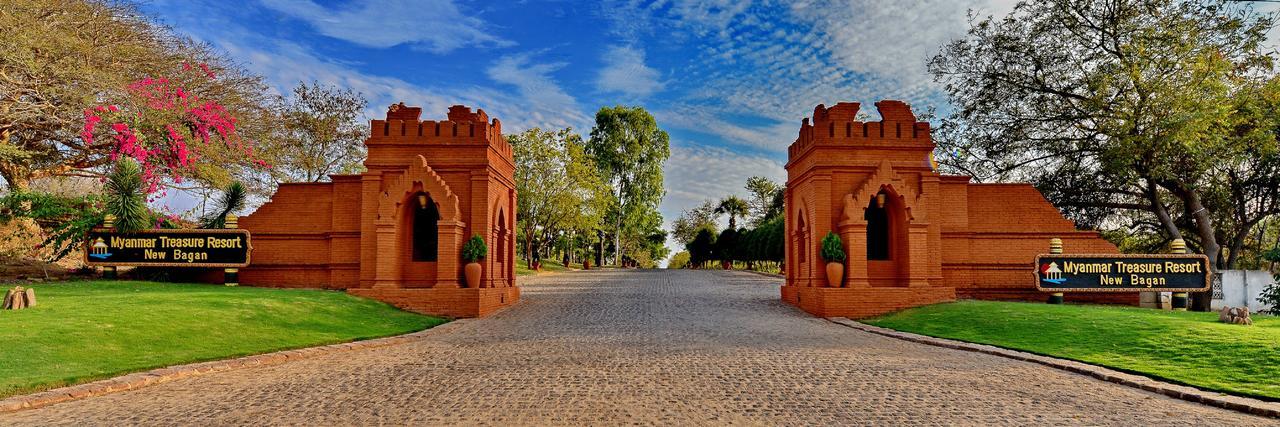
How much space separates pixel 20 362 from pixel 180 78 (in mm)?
16689

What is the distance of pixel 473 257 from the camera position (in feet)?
48.4

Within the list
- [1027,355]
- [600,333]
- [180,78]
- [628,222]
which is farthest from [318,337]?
[628,222]

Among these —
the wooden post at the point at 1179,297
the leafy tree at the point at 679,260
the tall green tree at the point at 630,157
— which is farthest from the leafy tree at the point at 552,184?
the leafy tree at the point at 679,260

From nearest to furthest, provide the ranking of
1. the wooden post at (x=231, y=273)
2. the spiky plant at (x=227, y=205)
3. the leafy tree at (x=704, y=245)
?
the wooden post at (x=231, y=273) → the spiky plant at (x=227, y=205) → the leafy tree at (x=704, y=245)

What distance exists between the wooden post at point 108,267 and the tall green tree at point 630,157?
34.6 meters

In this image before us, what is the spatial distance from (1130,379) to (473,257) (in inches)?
463

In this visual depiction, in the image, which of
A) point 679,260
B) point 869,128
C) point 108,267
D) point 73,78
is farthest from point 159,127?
point 679,260

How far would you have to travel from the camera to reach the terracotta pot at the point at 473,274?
47.9ft

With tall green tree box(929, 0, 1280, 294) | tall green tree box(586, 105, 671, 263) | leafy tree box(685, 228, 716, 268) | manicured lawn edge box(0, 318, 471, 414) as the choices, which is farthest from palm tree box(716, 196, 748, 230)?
manicured lawn edge box(0, 318, 471, 414)

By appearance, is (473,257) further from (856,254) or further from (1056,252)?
(1056,252)

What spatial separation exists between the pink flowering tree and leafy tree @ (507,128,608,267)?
18.8 m

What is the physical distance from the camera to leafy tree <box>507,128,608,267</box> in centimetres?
3888

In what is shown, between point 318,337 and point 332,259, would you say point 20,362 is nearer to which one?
point 318,337

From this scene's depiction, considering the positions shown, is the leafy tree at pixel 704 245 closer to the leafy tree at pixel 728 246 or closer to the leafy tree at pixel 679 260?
the leafy tree at pixel 728 246
